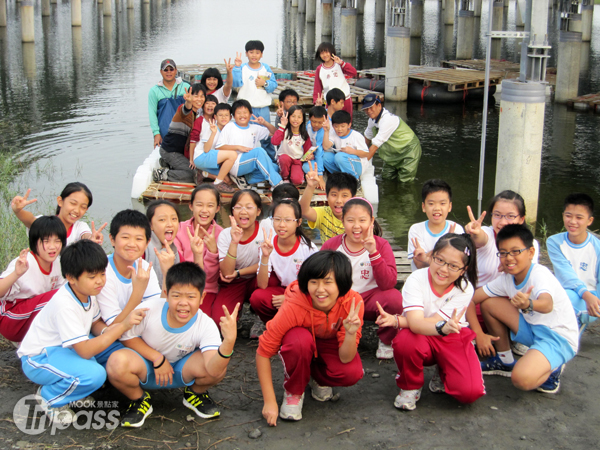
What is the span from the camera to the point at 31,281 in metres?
4.18

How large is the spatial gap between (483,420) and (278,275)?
69.3 inches

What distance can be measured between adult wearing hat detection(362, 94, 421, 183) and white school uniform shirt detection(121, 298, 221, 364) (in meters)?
5.41

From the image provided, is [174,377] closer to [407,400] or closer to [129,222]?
[129,222]

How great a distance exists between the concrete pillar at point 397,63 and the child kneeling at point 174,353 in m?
13.9

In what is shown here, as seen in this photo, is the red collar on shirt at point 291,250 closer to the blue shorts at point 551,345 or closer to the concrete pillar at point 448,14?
the blue shorts at point 551,345

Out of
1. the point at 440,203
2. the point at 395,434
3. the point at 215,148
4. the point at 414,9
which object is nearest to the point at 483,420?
the point at 395,434

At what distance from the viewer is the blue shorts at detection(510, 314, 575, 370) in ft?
12.9

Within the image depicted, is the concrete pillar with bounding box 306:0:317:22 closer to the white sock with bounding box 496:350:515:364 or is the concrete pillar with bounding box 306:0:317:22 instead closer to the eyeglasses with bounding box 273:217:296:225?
the eyeglasses with bounding box 273:217:296:225

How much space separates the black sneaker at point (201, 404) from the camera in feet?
12.4

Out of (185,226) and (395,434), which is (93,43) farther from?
(395,434)

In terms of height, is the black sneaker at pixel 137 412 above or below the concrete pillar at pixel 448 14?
below

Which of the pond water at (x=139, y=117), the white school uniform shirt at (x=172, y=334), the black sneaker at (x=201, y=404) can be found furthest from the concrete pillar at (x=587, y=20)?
the black sneaker at (x=201, y=404)

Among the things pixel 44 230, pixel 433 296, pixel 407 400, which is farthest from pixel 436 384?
pixel 44 230

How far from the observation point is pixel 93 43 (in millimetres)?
28281
